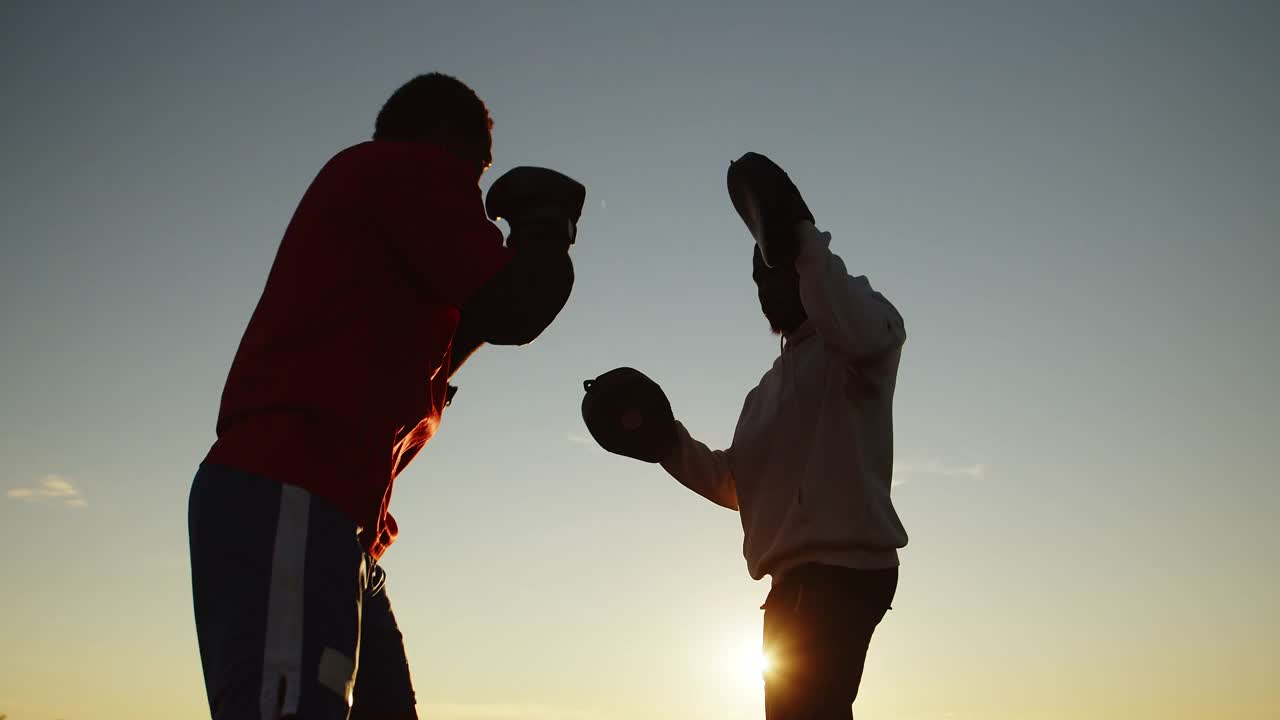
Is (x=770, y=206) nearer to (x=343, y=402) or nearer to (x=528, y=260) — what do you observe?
(x=528, y=260)

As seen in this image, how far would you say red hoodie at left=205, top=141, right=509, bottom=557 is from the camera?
6.49 ft

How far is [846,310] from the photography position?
3209 millimetres

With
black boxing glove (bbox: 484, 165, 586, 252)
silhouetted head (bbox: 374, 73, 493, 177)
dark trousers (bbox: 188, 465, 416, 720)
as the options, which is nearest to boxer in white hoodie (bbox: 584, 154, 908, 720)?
black boxing glove (bbox: 484, 165, 586, 252)

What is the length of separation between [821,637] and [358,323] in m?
1.71

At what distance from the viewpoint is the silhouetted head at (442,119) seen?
258cm

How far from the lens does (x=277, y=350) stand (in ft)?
6.66

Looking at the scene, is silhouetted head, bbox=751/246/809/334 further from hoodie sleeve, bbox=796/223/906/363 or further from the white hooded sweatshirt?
hoodie sleeve, bbox=796/223/906/363

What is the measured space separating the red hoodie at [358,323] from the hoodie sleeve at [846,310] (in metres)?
1.36

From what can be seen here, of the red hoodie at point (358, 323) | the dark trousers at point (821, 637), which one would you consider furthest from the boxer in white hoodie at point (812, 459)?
the red hoodie at point (358, 323)

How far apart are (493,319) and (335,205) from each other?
1.45 feet

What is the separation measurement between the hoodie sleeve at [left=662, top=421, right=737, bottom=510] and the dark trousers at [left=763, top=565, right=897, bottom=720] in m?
0.71

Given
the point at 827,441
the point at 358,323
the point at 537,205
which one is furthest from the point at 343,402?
the point at 827,441

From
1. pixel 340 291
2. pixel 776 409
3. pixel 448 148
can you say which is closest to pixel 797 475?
pixel 776 409

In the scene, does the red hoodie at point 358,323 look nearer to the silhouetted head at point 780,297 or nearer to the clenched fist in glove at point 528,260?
the clenched fist in glove at point 528,260
